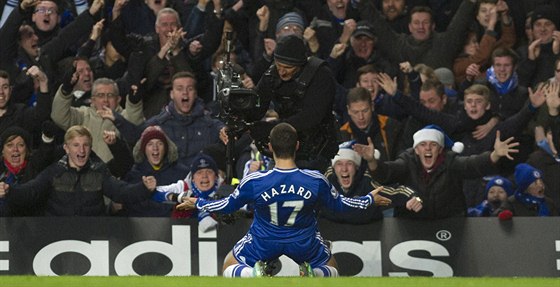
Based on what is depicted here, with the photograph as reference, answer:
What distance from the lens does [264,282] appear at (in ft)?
37.1

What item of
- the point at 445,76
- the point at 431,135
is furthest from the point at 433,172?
the point at 445,76

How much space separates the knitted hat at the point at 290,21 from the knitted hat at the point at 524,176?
3129 mm

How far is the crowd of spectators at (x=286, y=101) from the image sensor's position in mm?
15680

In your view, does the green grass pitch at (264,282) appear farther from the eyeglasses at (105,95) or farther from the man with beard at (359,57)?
the man with beard at (359,57)

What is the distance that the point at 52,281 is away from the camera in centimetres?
1156

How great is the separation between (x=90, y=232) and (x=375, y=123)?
10.6 feet

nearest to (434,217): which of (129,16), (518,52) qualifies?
(518,52)

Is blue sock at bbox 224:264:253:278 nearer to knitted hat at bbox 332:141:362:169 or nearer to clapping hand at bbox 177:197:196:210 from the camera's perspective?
clapping hand at bbox 177:197:196:210

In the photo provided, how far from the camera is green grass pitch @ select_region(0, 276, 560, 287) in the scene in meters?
11.3

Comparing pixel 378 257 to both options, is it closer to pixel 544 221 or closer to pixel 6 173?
pixel 544 221

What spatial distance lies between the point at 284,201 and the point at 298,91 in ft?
5.38

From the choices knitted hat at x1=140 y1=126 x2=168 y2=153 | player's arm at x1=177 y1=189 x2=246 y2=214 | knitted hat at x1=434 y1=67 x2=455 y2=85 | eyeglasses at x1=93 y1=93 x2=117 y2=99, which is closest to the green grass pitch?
player's arm at x1=177 y1=189 x2=246 y2=214

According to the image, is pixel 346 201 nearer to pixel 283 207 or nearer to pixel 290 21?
pixel 283 207

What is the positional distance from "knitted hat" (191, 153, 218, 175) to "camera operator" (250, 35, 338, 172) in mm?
→ 1511
